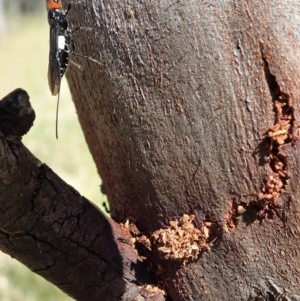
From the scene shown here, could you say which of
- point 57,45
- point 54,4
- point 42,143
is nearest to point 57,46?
point 57,45

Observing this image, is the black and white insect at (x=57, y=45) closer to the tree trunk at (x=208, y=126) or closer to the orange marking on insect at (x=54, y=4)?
the orange marking on insect at (x=54, y=4)

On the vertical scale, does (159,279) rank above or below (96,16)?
below

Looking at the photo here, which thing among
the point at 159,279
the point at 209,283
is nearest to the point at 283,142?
the point at 209,283

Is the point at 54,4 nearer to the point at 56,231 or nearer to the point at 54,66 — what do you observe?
the point at 54,66

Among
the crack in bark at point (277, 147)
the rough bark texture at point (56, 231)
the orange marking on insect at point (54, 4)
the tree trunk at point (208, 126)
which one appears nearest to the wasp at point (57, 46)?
the orange marking on insect at point (54, 4)

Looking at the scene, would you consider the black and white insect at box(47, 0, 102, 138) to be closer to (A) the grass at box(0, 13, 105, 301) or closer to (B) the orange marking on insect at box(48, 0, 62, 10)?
(B) the orange marking on insect at box(48, 0, 62, 10)

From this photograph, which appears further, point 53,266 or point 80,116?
point 80,116

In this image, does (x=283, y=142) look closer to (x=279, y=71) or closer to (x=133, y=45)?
(x=279, y=71)

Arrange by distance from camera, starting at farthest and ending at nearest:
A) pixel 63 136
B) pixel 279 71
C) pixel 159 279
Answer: pixel 63 136
pixel 159 279
pixel 279 71
